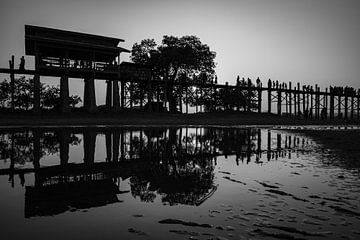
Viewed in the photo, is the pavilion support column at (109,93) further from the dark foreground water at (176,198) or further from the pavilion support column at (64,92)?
the dark foreground water at (176,198)

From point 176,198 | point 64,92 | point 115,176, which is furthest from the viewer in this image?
point 64,92

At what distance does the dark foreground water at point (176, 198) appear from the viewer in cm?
338

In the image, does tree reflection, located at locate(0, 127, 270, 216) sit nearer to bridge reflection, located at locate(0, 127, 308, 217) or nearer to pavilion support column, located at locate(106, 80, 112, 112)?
bridge reflection, located at locate(0, 127, 308, 217)

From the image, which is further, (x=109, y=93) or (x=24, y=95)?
(x=24, y=95)

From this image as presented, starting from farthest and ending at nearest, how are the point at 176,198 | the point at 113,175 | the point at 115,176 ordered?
1. the point at 113,175
2. the point at 115,176
3. the point at 176,198

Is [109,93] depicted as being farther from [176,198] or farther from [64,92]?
[176,198]

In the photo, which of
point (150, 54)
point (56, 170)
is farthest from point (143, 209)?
point (150, 54)

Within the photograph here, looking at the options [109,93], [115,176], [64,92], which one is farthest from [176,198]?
[109,93]

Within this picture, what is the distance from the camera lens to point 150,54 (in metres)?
44.8

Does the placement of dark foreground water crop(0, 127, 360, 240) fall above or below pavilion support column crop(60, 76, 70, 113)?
below

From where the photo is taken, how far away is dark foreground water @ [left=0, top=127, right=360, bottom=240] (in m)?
3.38

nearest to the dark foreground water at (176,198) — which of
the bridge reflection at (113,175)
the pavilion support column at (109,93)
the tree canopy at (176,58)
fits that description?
the bridge reflection at (113,175)

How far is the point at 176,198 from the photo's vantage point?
4.82 m

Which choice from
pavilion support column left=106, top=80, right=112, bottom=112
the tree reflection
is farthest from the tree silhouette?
the tree reflection
